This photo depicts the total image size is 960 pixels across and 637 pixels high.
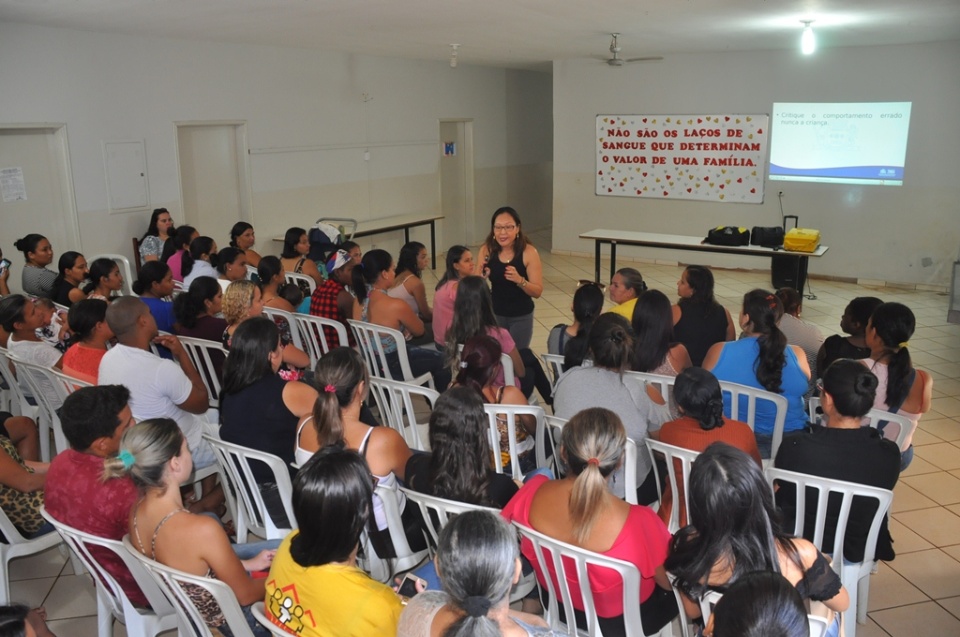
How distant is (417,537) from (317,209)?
22.6 feet

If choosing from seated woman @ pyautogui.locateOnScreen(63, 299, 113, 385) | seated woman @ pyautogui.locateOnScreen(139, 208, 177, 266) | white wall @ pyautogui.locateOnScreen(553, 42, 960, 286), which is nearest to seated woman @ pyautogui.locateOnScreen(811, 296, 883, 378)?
seated woman @ pyautogui.locateOnScreen(63, 299, 113, 385)

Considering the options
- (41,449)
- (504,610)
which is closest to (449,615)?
(504,610)

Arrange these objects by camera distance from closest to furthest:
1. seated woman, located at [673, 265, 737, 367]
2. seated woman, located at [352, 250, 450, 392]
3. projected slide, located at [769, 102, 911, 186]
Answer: seated woman, located at [673, 265, 737, 367] → seated woman, located at [352, 250, 450, 392] → projected slide, located at [769, 102, 911, 186]

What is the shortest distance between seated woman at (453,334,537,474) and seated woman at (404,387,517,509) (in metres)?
0.56

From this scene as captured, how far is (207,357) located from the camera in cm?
393

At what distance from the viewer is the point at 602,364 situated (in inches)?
119

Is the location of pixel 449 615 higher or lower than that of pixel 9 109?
lower

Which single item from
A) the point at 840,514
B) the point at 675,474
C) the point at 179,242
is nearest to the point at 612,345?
the point at 675,474

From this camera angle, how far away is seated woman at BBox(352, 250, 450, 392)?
14.3ft

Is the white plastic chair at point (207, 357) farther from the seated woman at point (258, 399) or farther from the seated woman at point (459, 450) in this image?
the seated woman at point (459, 450)

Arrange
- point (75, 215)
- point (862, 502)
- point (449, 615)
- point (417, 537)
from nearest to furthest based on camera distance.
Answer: point (449, 615)
point (862, 502)
point (417, 537)
point (75, 215)

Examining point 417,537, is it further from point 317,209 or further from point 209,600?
point 317,209

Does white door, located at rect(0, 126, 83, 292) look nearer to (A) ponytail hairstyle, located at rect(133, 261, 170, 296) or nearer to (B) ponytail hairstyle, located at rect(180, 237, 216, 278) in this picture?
(B) ponytail hairstyle, located at rect(180, 237, 216, 278)

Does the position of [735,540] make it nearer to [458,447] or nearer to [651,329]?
[458,447]
